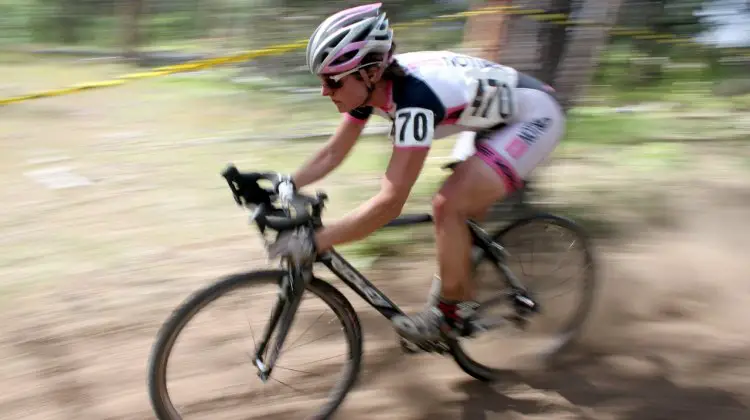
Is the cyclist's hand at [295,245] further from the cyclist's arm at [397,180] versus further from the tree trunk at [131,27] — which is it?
the tree trunk at [131,27]

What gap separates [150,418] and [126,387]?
27cm

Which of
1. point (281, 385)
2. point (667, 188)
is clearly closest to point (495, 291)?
point (281, 385)

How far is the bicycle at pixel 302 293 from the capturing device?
8.40 ft

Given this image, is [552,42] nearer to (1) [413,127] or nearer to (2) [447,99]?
(2) [447,99]

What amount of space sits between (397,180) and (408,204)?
7.50ft

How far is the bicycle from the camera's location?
8.40ft

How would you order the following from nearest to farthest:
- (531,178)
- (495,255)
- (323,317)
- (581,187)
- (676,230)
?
1. (323,317)
2. (495,255)
3. (531,178)
4. (676,230)
5. (581,187)

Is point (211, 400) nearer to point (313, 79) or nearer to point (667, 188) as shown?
point (667, 188)

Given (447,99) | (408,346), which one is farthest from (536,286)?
(447,99)

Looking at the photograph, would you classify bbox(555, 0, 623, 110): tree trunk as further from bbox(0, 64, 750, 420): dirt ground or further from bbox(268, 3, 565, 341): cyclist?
bbox(268, 3, 565, 341): cyclist

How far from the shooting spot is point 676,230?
16.0ft

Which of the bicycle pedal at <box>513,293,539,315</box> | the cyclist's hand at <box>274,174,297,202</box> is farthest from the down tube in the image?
the bicycle pedal at <box>513,293,539,315</box>

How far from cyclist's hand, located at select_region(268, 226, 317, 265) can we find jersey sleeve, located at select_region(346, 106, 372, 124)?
0.70 metres

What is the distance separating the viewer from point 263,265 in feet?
14.1
